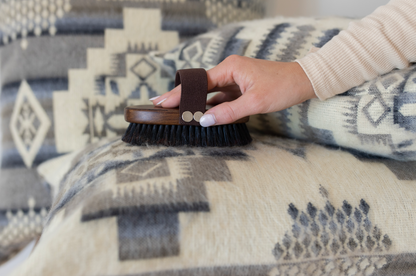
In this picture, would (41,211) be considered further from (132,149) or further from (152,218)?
(152,218)

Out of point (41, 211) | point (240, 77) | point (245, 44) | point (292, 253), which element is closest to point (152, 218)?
point (292, 253)

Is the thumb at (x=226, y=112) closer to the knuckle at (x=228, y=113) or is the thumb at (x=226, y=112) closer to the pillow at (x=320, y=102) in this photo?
the knuckle at (x=228, y=113)

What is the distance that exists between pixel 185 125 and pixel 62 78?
1.53 feet

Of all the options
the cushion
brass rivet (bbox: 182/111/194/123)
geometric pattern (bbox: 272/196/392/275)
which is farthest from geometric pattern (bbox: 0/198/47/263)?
geometric pattern (bbox: 272/196/392/275)

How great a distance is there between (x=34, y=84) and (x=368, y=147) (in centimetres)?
81

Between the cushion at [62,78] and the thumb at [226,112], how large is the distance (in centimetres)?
38

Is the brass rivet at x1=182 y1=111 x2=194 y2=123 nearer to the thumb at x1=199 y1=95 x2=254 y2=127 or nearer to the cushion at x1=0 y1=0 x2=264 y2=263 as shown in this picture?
the thumb at x1=199 y1=95 x2=254 y2=127

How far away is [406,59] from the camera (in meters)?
0.49

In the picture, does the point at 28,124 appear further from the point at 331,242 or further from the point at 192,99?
the point at 331,242

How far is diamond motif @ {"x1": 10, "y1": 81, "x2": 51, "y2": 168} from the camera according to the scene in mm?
813

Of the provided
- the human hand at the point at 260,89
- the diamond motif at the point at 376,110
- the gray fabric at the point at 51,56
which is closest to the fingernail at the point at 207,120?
the human hand at the point at 260,89

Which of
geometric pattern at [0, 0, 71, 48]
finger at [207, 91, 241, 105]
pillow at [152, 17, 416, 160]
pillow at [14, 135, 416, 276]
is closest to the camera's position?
pillow at [14, 135, 416, 276]

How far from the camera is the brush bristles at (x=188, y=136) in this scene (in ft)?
1.74

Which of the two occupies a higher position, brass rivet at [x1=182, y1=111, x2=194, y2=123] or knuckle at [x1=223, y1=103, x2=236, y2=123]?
knuckle at [x1=223, y1=103, x2=236, y2=123]
